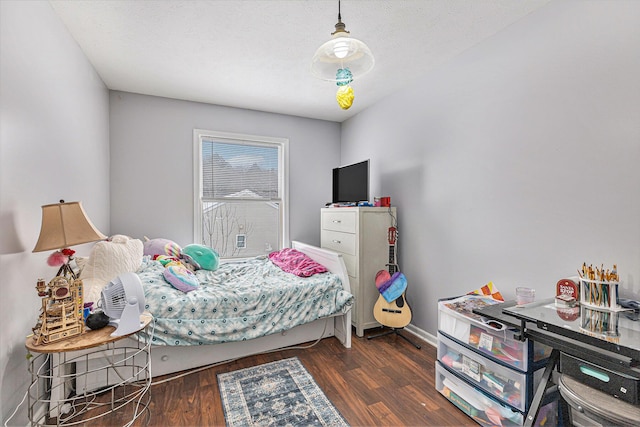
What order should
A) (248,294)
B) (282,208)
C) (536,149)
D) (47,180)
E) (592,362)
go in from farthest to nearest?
(282,208)
(248,294)
(536,149)
(47,180)
(592,362)

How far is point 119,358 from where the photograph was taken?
202 centimetres

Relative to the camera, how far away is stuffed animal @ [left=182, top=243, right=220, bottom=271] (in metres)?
2.87

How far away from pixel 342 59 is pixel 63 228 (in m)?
1.63

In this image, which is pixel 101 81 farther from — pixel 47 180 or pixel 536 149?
pixel 536 149

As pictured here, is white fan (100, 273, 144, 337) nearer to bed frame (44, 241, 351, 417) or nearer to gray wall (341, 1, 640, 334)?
bed frame (44, 241, 351, 417)

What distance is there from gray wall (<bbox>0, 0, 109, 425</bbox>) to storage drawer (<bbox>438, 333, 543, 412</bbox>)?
2373 mm

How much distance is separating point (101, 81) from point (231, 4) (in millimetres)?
1875

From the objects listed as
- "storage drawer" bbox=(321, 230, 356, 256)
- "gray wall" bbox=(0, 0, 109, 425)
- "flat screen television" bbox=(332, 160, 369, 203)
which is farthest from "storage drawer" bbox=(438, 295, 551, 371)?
"gray wall" bbox=(0, 0, 109, 425)

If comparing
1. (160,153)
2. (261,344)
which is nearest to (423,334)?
(261,344)

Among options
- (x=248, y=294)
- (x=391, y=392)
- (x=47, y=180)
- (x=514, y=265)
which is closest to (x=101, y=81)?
(x=47, y=180)

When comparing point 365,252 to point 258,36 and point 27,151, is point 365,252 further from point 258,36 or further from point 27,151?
point 27,151

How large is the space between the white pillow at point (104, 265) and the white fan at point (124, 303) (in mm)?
446

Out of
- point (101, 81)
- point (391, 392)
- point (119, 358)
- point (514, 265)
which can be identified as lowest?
point (391, 392)

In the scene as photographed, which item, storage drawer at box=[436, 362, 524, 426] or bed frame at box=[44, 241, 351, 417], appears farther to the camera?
bed frame at box=[44, 241, 351, 417]
